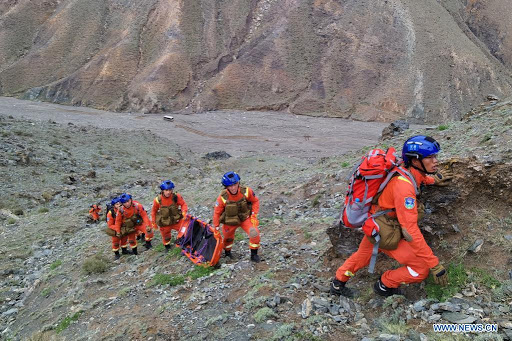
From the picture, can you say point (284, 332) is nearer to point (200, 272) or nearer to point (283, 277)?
point (283, 277)

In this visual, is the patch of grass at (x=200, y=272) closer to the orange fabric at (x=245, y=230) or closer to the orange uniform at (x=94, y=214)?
the orange fabric at (x=245, y=230)

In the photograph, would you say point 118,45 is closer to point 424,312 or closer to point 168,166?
point 168,166

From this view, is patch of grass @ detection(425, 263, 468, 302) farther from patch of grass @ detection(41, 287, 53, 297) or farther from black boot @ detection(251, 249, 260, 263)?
patch of grass @ detection(41, 287, 53, 297)

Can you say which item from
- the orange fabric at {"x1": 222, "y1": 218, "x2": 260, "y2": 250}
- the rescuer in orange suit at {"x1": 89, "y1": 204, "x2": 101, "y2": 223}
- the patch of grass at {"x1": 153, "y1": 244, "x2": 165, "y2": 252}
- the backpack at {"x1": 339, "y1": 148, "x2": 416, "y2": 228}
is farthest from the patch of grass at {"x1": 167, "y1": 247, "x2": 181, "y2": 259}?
the rescuer in orange suit at {"x1": 89, "y1": 204, "x2": 101, "y2": 223}

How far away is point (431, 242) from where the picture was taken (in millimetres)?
5270

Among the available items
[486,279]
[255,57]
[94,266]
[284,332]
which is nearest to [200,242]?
[94,266]

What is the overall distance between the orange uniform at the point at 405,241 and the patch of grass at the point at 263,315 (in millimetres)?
1586

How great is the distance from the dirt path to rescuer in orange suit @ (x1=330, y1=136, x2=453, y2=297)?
29857 mm

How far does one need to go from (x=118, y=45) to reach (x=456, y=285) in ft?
233

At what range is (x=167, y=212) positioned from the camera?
30.3 ft

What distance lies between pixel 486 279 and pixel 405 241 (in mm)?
1075

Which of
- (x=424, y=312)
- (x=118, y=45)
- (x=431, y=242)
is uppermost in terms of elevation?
(x=118, y=45)

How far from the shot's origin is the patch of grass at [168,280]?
7333mm

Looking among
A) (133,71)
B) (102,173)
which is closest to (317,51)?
(133,71)
